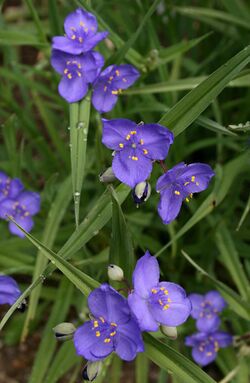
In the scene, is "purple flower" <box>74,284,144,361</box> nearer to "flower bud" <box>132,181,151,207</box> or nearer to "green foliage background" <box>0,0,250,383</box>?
"green foliage background" <box>0,0,250,383</box>

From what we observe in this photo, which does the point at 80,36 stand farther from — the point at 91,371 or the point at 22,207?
the point at 91,371

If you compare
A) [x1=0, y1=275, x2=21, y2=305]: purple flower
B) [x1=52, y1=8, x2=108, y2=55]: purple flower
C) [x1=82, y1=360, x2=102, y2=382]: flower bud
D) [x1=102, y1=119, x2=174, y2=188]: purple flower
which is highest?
[x1=52, y1=8, x2=108, y2=55]: purple flower

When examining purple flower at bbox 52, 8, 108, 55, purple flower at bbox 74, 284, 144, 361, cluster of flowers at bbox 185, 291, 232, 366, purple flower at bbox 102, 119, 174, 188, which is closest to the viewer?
purple flower at bbox 74, 284, 144, 361

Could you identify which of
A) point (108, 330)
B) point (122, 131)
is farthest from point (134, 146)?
point (108, 330)

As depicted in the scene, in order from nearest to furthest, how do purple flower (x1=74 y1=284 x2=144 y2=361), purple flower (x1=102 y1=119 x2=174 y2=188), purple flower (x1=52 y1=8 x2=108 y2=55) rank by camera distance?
purple flower (x1=74 y1=284 x2=144 y2=361) < purple flower (x1=102 y1=119 x2=174 y2=188) < purple flower (x1=52 y1=8 x2=108 y2=55)

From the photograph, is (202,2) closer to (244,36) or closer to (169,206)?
(244,36)

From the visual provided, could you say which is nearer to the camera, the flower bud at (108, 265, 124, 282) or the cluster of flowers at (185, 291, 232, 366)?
the flower bud at (108, 265, 124, 282)

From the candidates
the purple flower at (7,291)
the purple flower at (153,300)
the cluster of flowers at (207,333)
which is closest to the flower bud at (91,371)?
the purple flower at (153,300)

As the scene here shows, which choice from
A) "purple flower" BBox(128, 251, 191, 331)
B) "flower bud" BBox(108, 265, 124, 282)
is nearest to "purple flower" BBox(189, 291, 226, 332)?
"purple flower" BBox(128, 251, 191, 331)
